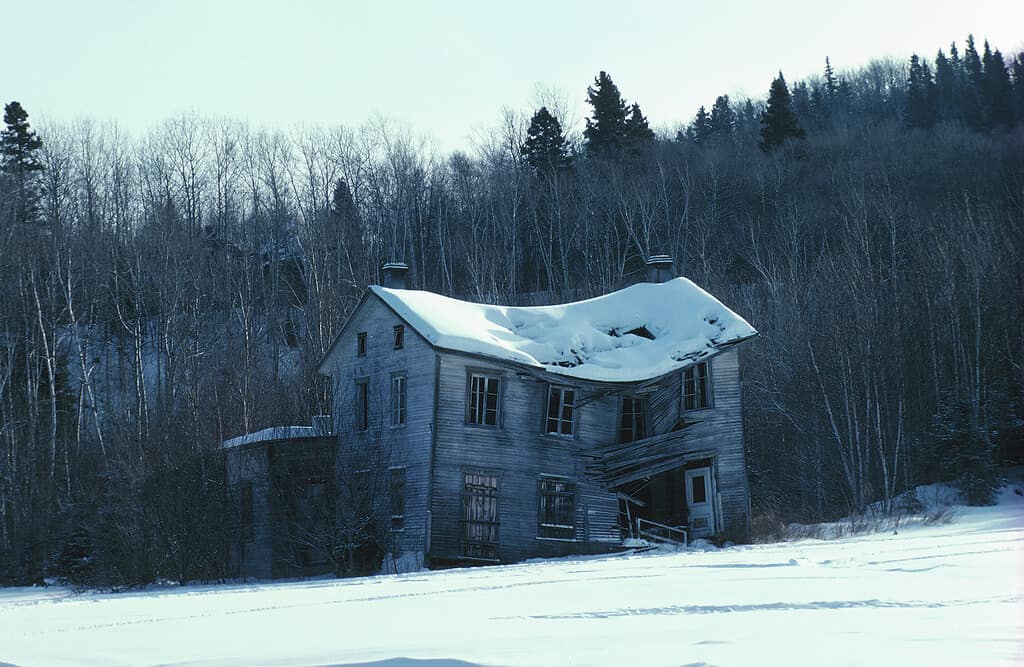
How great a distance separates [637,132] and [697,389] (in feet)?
170

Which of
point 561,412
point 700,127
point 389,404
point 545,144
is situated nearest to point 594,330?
point 561,412

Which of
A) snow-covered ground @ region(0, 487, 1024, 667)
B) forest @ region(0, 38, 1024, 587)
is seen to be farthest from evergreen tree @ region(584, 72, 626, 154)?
snow-covered ground @ region(0, 487, 1024, 667)

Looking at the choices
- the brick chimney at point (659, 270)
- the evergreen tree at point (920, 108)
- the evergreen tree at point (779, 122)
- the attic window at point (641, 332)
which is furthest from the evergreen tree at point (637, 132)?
the attic window at point (641, 332)

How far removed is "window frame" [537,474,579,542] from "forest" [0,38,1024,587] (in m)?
7.30

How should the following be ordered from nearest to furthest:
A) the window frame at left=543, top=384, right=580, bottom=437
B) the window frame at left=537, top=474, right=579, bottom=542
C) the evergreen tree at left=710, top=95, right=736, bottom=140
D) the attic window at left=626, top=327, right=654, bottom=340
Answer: the window frame at left=537, top=474, right=579, bottom=542 → the window frame at left=543, top=384, right=580, bottom=437 → the attic window at left=626, top=327, right=654, bottom=340 → the evergreen tree at left=710, top=95, right=736, bottom=140

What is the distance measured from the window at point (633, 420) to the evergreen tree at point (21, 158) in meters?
38.0

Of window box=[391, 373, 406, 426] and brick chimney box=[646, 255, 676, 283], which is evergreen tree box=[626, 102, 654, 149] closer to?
brick chimney box=[646, 255, 676, 283]

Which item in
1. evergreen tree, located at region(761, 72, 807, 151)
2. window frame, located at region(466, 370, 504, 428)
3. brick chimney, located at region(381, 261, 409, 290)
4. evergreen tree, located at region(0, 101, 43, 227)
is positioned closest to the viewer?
window frame, located at region(466, 370, 504, 428)

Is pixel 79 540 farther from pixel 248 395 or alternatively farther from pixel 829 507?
pixel 829 507

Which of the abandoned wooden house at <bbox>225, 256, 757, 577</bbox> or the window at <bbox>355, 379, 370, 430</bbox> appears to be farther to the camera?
the window at <bbox>355, 379, 370, 430</bbox>

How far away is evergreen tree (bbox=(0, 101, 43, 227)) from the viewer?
5916cm

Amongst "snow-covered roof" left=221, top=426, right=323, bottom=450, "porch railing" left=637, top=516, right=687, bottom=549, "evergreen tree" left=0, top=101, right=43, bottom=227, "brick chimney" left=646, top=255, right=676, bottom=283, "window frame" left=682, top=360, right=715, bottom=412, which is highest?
"evergreen tree" left=0, top=101, right=43, bottom=227

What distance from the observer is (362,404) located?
33.5 metres

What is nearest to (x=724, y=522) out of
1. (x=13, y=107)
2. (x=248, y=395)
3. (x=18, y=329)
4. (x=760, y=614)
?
(x=248, y=395)
